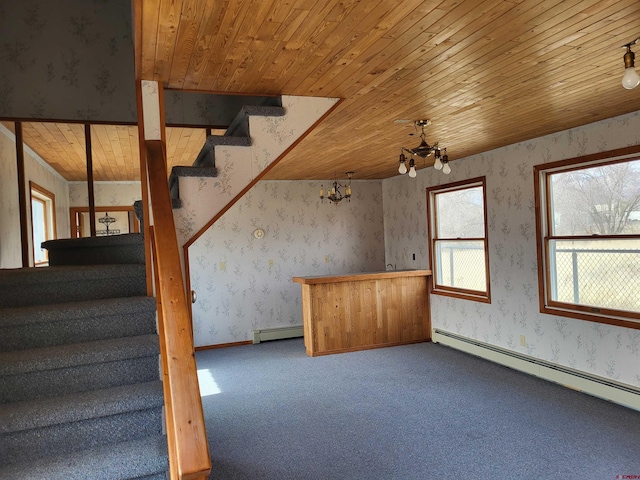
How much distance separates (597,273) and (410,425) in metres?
2.17

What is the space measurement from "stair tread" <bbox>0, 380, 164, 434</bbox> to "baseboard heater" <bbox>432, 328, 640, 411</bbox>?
3752 millimetres

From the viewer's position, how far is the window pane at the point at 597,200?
151 inches

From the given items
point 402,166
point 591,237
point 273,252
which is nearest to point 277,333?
point 273,252

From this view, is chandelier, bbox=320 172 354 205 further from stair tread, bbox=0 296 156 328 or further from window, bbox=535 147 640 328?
stair tread, bbox=0 296 156 328

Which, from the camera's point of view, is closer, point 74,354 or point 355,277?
point 74,354

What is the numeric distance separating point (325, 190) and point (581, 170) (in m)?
3.86

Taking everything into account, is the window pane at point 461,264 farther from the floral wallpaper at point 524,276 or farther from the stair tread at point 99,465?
the stair tread at point 99,465

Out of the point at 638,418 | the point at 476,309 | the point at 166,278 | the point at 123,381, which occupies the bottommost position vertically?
the point at 638,418

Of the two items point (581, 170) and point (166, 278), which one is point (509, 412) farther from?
point (166, 278)

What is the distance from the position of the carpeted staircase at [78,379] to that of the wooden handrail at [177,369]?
473 millimetres

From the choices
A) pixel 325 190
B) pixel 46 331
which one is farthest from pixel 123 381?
pixel 325 190

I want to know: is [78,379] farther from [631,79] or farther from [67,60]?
[67,60]

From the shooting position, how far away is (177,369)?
131 centimetres

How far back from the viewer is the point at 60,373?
200 cm
